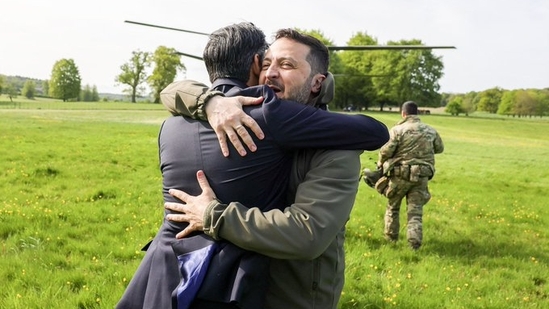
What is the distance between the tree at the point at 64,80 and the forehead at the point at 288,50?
12971 cm

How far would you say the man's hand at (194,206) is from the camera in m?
1.94

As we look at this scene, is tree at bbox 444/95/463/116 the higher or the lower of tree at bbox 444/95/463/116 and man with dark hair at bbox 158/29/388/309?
the higher

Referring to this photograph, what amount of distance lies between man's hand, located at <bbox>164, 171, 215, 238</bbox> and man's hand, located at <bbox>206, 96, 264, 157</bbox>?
173 millimetres

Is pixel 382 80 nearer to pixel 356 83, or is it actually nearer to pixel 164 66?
pixel 356 83

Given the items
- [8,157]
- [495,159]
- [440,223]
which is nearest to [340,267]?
[440,223]

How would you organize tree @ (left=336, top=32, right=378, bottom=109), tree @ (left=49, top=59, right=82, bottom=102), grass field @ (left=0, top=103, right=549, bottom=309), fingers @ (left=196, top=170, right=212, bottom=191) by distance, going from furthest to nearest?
tree @ (left=49, top=59, right=82, bottom=102) < tree @ (left=336, top=32, right=378, bottom=109) < grass field @ (left=0, top=103, right=549, bottom=309) < fingers @ (left=196, top=170, right=212, bottom=191)

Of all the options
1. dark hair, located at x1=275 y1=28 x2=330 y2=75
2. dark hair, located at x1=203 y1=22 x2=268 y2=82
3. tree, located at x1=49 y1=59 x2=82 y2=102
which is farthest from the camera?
tree, located at x1=49 y1=59 x2=82 y2=102

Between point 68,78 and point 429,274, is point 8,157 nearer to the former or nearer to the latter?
point 429,274

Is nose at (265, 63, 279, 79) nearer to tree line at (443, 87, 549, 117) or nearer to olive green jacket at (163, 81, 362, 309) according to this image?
olive green jacket at (163, 81, 362, 309)

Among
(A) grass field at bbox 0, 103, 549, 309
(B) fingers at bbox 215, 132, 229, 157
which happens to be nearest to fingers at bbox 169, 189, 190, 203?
(B) fingers at bbox 215, 132, 229, 157

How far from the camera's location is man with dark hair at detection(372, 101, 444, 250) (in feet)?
27.2

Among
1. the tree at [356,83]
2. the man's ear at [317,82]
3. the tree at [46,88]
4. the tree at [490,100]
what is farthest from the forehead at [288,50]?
the tree at [46,88]

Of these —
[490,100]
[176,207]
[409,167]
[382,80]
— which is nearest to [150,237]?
[409,167]

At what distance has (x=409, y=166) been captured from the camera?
8.29m
